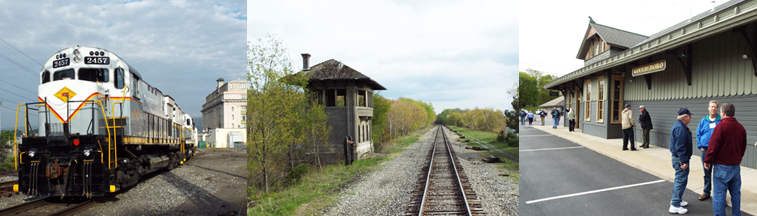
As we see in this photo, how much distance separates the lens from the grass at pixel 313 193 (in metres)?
3.08

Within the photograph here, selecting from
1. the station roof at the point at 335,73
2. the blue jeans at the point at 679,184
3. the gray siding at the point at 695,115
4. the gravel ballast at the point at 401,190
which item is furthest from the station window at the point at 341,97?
the gray siding at the point at 695,115

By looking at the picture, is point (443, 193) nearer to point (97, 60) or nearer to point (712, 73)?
point (712, 73)

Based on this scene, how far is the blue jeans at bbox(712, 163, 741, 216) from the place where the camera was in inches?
144

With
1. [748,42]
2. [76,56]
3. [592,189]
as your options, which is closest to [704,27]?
[748,42]

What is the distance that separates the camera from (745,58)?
4074 mm

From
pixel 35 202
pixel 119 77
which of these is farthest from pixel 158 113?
pixel 35 202

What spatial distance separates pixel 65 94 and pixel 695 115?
10914 millimetres

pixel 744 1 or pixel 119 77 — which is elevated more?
pixel 744 1

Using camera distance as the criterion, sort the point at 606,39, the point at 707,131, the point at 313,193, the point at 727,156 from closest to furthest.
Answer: the point at 313,193 < the point at 727,156 < the point at 707,131 < the point at 606,39

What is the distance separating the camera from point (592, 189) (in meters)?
4.89

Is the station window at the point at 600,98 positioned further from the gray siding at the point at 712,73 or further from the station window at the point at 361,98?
the station window at the point at 361,98

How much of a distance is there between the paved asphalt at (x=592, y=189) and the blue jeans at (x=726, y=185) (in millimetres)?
360

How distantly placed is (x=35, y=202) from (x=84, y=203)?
0.78 m

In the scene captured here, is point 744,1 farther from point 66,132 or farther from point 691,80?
point 66,132
